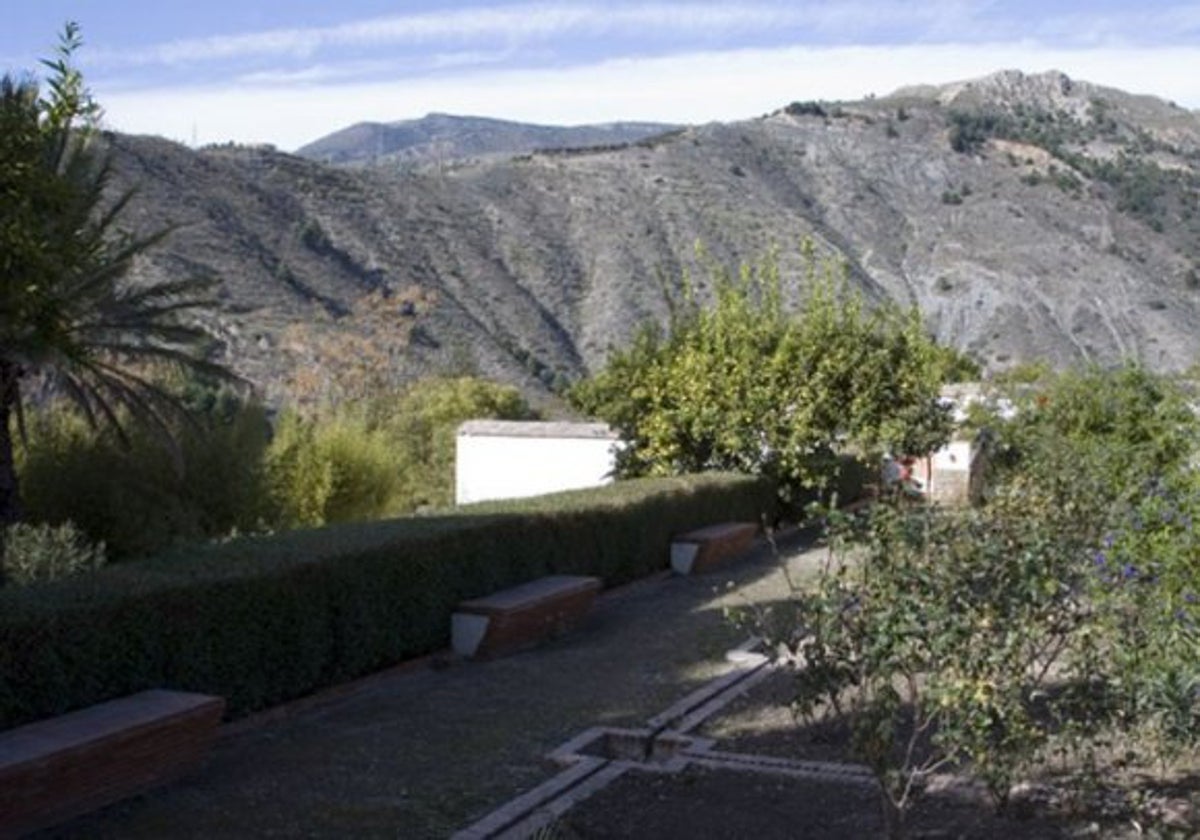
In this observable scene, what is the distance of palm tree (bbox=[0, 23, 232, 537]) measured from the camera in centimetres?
764

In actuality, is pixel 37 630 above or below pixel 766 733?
above

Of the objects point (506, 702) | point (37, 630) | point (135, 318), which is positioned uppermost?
point (135, 318)

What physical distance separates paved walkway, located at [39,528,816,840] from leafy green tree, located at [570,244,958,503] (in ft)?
23.0

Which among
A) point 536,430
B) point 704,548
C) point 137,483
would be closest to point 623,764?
point 704,548

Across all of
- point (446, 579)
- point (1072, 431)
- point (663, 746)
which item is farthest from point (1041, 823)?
point (1072, 431)

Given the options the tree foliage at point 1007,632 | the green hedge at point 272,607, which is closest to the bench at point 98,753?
the green hedge at point 272,607

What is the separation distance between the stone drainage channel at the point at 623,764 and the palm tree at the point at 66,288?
3.89 meters

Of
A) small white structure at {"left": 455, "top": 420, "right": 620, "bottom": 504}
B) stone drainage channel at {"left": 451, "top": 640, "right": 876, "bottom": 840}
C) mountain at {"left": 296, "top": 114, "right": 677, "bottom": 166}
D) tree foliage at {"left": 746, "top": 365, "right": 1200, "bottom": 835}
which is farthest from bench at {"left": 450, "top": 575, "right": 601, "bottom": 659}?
mountain at {"left": 296, "top": 114, "right": 677, "bottom": 166}

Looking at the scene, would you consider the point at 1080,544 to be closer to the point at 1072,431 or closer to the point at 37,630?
the point at 37,630

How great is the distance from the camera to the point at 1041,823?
6.77 meters

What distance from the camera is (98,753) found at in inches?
276

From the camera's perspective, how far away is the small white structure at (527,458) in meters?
24.6

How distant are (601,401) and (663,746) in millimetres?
13076

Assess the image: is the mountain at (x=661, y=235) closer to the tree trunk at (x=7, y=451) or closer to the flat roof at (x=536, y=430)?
the flat roof at (x=536, y=430)
